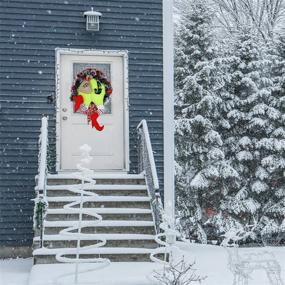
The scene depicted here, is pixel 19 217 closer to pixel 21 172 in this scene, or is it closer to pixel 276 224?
pixel 21 172

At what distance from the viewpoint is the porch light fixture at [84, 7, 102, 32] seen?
10320mm

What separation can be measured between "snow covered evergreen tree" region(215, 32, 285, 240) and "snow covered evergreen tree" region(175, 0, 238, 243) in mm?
408

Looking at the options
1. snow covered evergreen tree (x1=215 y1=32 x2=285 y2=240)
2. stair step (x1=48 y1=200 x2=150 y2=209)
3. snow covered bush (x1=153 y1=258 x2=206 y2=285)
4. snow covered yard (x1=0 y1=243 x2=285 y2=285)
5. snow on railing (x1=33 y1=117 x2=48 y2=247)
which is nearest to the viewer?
snow covered bush (x1=153 y1=258 x2=206 y2=285)

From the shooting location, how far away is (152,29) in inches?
422

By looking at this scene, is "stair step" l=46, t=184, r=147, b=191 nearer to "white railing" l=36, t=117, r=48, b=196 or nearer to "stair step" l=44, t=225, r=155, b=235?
"white railing" l=36, t=117, r=48, b=196

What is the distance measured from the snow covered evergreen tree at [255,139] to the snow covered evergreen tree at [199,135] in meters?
0.41

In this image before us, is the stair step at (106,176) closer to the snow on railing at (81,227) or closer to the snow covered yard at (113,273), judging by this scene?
the snow on railing at (81,227)

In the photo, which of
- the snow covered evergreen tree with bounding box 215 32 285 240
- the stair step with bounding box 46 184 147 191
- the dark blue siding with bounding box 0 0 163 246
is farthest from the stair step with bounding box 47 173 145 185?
the snow covered evergreen tree with bounding box 215 32 285 240

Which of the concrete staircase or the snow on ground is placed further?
the concrete staircase

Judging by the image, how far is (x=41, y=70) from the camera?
10.3 meters

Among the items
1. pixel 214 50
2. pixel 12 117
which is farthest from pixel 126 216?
pixel 214 50

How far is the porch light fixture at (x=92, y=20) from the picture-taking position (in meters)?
10.3

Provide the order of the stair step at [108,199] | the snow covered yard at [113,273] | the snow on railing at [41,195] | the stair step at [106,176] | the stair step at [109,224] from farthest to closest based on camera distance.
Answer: the stair step at [106,176] → the stair step at [108,199] → the stair step at [109,224] → the snow on railing at [41,195] → the snow covered yard at [113,273]

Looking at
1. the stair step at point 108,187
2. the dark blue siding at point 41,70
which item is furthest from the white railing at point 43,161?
the dark blue siding at point 41,70
